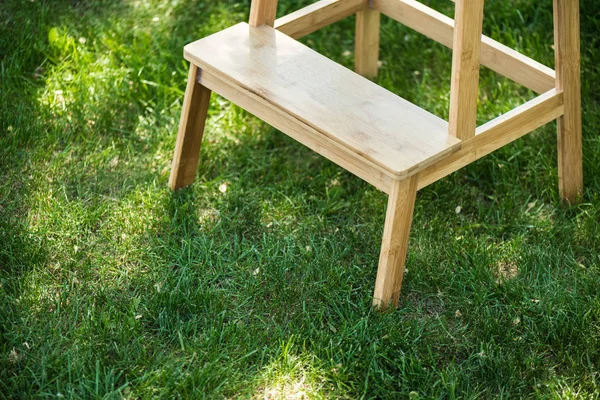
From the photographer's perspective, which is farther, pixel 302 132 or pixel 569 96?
pixel 569 96

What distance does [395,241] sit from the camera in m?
2.67

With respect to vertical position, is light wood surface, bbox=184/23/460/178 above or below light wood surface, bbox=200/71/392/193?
above

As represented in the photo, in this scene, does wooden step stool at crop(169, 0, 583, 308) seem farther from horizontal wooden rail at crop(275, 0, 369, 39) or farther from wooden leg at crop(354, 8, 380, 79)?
wooden leg at crop(354, 8, 380, 79)

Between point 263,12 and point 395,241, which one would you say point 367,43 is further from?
point 395,241

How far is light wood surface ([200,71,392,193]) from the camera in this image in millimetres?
2625

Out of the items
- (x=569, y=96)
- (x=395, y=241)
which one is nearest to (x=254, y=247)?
(x=395, y=241)

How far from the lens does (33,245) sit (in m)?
2.97

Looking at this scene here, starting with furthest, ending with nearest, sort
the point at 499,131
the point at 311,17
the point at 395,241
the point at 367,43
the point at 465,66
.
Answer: the point at 367,43, the point at 311,17, the point at 499,131, the point at 395,241, the point at 465,66

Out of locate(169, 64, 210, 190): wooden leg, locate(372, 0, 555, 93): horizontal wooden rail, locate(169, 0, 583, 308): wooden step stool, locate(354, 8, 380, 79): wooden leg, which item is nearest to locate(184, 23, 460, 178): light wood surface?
locate(169, 0, 583, 308): wooden step stool

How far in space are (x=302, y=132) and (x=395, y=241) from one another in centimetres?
44

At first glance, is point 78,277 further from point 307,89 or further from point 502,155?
point 502,155

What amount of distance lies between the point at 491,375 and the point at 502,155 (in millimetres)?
1124

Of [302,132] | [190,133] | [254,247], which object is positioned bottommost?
[254,247]

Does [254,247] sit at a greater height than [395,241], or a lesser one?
lesser
